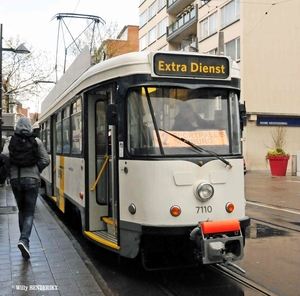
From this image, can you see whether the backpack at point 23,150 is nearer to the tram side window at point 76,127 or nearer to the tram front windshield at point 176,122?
the tram side window at point 76,127

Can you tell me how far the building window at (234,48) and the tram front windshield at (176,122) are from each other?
25774 millimetres

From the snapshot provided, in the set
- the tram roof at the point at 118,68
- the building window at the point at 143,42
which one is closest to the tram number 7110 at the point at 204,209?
the tram roof at the point at 118,68

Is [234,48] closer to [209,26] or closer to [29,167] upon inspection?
[209,26]

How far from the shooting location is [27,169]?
6.52 metres

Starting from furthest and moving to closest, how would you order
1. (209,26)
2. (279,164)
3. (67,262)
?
(209,26) < (279,164) < (67,262)

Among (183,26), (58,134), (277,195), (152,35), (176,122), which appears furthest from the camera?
(152,35)

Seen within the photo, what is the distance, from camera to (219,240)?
5242mm

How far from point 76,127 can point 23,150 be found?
166 centimetres

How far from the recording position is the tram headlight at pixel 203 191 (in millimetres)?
5527

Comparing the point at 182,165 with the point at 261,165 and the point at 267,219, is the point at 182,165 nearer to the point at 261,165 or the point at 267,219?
the point at 267,219

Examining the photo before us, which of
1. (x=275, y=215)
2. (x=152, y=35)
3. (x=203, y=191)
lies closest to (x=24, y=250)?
(x=203, y=191)

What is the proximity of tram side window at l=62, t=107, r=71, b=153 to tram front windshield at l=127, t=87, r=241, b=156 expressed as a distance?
10.9ft

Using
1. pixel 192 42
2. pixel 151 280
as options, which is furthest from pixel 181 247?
pixel 192 42

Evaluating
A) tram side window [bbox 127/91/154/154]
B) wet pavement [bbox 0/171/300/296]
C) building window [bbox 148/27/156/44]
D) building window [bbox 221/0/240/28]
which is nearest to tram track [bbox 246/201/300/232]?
wet pavement [bbox 0/171/300/296]
